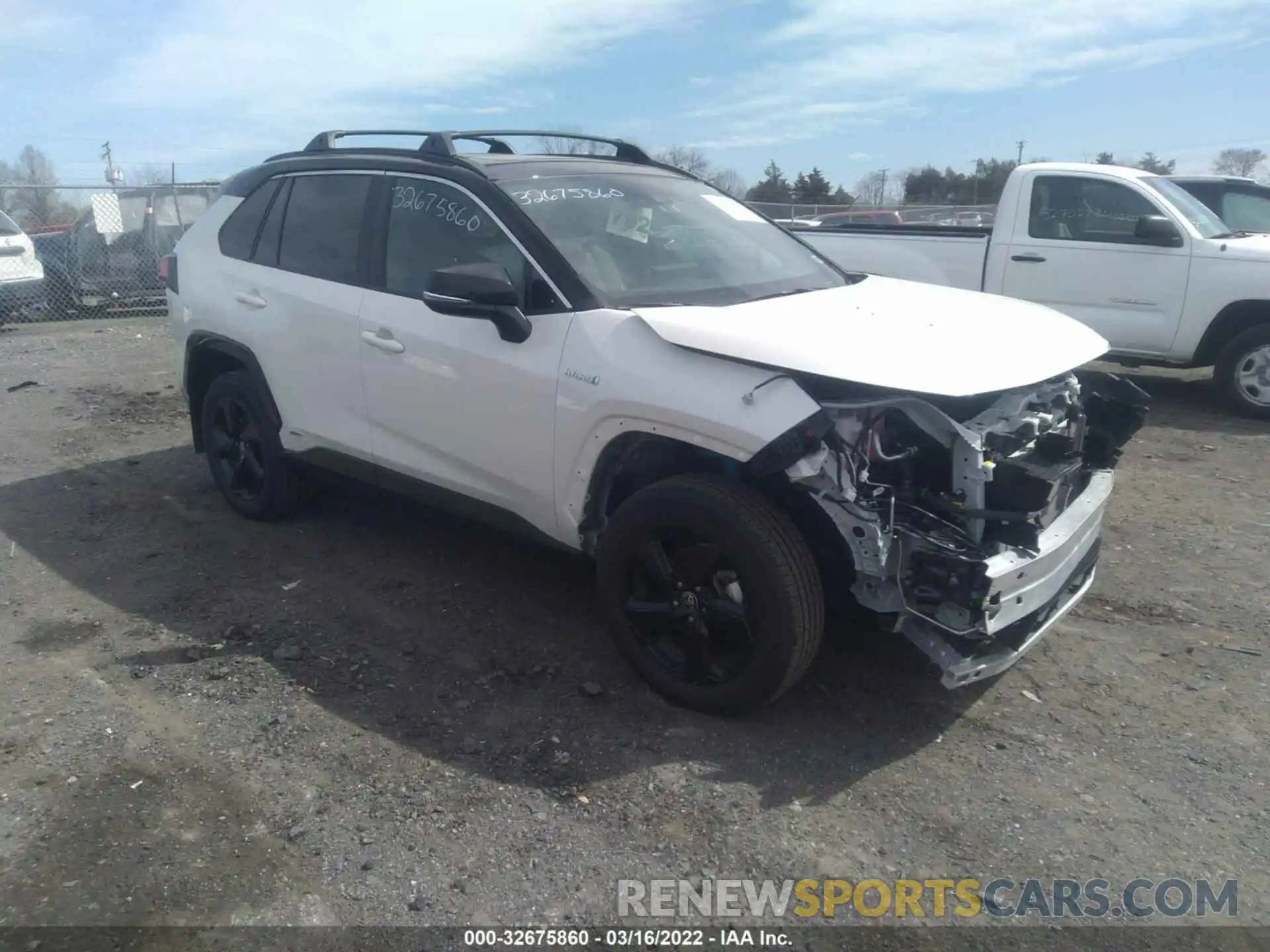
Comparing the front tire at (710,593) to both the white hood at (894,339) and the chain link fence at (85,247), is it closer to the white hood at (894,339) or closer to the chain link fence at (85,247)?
the white hood at (894,339)

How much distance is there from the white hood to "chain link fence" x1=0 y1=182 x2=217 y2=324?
11.9 meters

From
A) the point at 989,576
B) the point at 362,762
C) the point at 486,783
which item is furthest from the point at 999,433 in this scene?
the point at 362,762

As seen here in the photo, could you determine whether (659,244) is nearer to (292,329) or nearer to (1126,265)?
(292,329)

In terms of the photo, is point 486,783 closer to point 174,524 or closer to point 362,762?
point 362,762

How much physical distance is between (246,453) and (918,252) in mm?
6026

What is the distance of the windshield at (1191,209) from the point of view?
809 centimetres

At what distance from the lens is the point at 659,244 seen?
409cm

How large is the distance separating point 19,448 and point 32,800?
4.90 meters

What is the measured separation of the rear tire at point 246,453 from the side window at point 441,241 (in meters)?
1.30

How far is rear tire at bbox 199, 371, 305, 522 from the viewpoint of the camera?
516 cm

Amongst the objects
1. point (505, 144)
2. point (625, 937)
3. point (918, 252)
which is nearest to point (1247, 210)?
point (918, 252)

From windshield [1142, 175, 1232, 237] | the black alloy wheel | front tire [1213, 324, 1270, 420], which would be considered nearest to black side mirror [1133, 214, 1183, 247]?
windshield [1142, 175, 1232, 237]

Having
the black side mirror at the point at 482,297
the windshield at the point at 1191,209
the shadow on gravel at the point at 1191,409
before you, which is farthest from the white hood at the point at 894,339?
the windshield at the point at 1191,209

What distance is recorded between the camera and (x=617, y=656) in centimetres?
394
